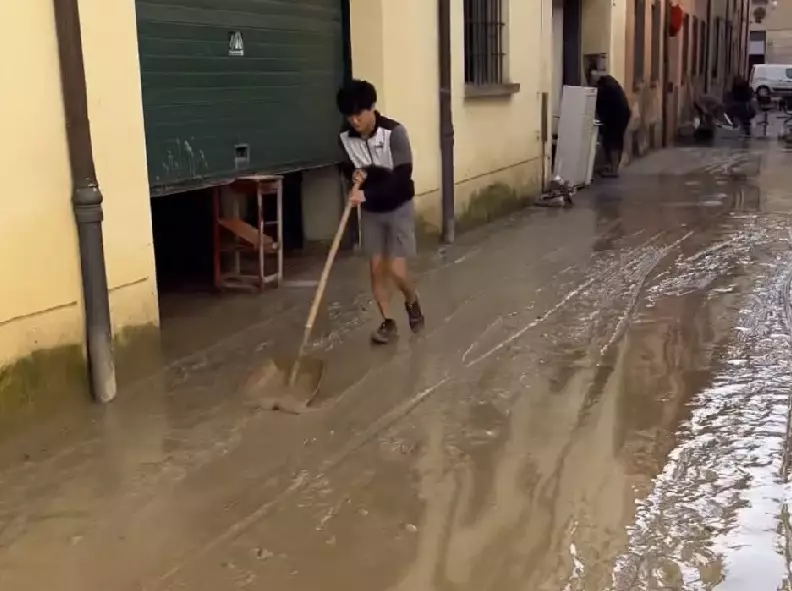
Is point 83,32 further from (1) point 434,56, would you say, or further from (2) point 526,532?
(1) point 434,56

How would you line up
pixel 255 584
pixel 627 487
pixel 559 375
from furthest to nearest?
pixel 559 375, pixel 627 487, pixel 255 584

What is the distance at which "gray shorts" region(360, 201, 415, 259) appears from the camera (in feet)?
19.8

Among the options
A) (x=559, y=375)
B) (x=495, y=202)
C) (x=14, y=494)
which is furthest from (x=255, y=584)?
(x=495, y=202)

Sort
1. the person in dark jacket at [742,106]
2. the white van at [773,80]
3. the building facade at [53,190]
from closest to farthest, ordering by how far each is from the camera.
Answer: the building facade at [53,190] → the person in dark jacket at [742,106] → the white van at [773,80]

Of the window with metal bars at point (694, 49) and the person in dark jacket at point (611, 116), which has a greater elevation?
the window with metal bars at point (694, 49)

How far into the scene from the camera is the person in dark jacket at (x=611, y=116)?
15.1 meters

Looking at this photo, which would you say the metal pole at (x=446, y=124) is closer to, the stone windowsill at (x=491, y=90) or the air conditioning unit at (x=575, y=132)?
the stone windowsill at (x=491, y=90)

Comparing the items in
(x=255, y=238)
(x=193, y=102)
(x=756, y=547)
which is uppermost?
(x=193, y=102)

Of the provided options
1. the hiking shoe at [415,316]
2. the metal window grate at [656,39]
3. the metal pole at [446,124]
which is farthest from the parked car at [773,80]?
the hiking shoe at [415,316]

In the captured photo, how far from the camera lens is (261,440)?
4.62 m

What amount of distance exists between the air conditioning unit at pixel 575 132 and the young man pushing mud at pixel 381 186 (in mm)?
7890

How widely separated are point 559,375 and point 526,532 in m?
1.94

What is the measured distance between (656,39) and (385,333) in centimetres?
1694

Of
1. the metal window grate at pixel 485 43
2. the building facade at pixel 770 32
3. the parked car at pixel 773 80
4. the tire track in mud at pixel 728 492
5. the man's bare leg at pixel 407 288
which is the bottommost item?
the tire track in mud at pixel 728 492
